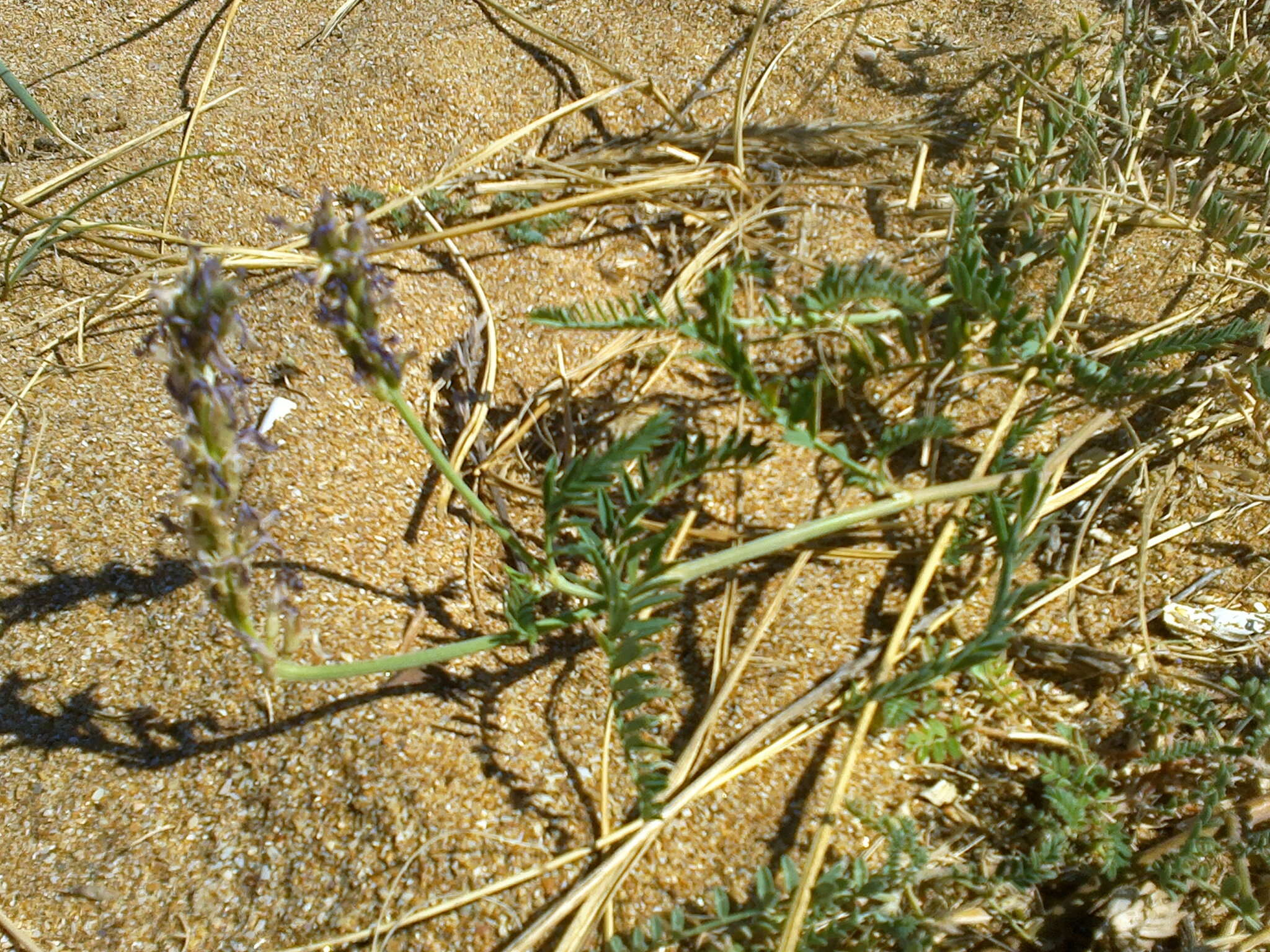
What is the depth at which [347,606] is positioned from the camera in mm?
1375

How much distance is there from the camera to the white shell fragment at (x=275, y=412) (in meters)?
1.54

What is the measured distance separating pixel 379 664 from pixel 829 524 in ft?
1.77

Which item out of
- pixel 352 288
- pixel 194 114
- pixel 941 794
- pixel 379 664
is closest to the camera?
pixel 352 288

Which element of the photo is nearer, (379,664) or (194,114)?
(379,664)

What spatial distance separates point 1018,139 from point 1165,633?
0.86 metres

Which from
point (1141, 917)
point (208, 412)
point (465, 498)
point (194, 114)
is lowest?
point (1141, 917)

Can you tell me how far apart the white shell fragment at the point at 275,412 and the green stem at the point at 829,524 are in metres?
0.66

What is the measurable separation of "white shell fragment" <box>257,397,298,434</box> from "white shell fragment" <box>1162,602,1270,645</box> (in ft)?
4.02

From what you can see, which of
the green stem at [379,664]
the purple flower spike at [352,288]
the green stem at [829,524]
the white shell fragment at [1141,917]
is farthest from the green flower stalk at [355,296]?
the white shell fragment at [1141,917]

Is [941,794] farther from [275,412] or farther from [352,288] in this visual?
[275,412]

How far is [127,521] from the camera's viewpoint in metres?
1.46

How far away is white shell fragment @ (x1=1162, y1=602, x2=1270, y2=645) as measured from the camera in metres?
1.33

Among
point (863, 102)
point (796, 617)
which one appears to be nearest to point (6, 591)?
point (796, 617)

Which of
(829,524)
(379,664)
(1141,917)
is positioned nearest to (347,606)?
(379,664)
